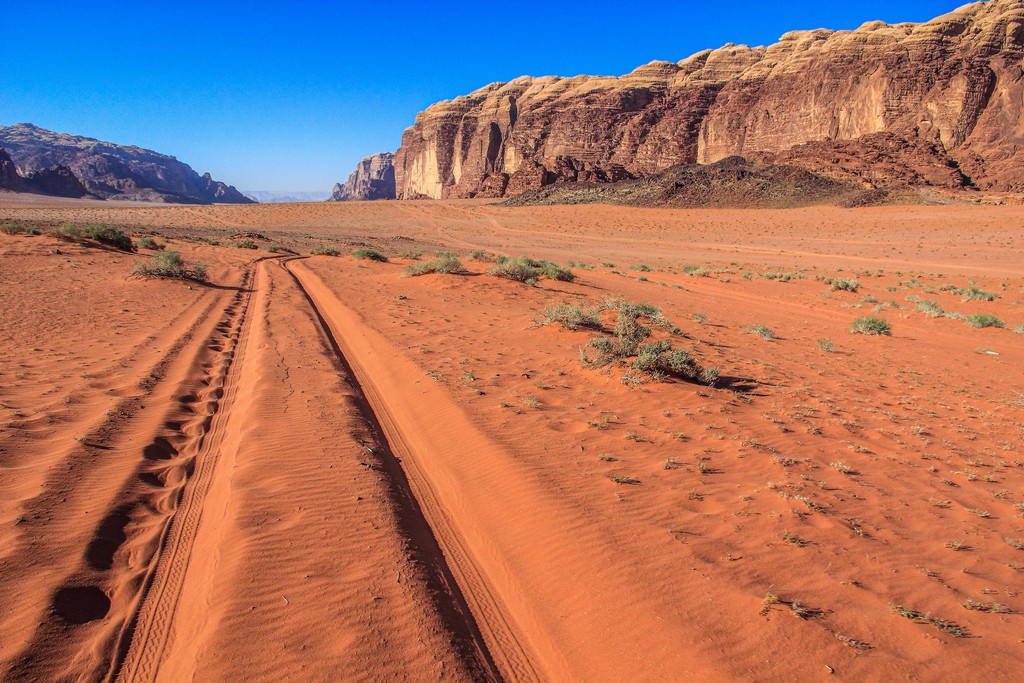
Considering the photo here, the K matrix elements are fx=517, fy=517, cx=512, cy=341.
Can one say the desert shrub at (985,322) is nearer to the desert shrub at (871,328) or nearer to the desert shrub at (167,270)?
the desert shrub at (871,328)

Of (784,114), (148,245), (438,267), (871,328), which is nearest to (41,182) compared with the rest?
(148,245)

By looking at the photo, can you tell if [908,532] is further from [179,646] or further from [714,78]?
[714,78]

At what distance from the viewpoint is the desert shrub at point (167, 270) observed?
15.5 metres

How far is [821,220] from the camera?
2082 inches

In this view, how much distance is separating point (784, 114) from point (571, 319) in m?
94.2

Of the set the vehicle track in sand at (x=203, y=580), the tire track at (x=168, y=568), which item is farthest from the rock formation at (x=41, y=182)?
the vehicle track in sand at (x=203, y=580)

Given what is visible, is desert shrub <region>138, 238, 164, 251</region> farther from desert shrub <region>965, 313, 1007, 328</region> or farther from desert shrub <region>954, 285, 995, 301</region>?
desert shrub <region>954, 285, 995, 301</region>

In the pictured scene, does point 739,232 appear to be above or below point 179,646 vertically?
above

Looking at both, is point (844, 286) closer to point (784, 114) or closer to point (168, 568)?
point (168, 568)

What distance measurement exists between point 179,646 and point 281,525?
1156mm

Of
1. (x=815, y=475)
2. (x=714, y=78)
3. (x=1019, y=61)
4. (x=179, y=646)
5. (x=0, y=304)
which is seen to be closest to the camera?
(x=179, y=646)

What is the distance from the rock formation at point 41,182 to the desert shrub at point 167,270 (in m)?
139

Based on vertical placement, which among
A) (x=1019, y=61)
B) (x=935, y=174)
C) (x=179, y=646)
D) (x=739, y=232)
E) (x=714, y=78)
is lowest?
(x=179, y=646)

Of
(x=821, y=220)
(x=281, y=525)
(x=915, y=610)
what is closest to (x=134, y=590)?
(x=281, y=525)
